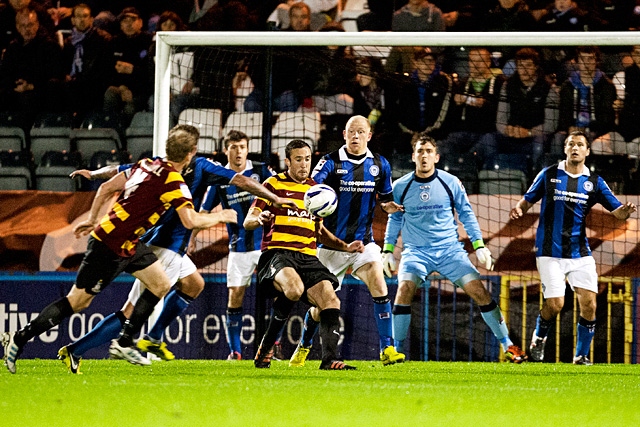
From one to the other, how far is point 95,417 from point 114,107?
29.4ft

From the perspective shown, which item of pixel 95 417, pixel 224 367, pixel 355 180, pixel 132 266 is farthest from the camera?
pixel 355 180

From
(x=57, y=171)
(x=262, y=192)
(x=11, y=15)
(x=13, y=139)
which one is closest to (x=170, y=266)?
(x=262, y=192)

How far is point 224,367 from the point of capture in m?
7.96

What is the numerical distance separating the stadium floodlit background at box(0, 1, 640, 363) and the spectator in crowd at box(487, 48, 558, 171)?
4cm

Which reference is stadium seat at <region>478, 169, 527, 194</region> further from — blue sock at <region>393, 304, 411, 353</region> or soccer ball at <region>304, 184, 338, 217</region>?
soccer ball at <region>304, 184, 338, 217</region>

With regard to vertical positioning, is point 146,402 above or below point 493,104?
below

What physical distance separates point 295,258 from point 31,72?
24.0ft

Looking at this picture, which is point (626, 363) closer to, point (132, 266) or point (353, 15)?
point (132, 266)

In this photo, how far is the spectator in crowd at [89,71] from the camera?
43.5ft

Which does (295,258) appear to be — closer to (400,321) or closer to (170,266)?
(170,266)


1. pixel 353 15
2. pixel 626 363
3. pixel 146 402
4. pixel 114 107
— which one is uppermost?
pixel 353 15

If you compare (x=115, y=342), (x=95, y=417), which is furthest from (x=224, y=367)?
(x=95, y=417)

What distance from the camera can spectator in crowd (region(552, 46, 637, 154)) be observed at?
11.1 metres

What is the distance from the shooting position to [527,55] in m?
12.0
